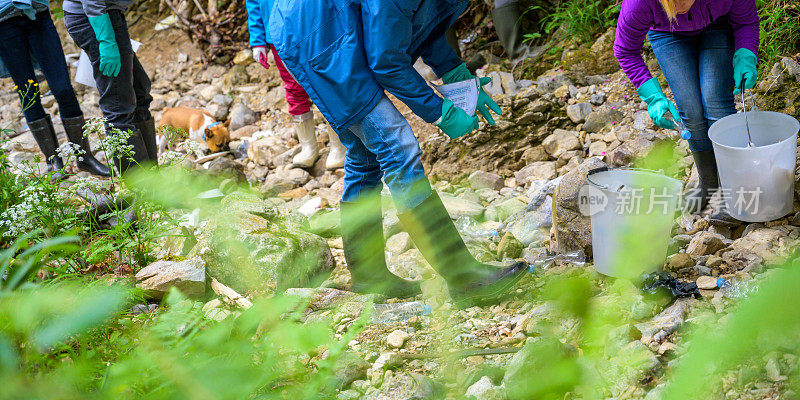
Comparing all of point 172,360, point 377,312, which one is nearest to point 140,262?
point 377,312

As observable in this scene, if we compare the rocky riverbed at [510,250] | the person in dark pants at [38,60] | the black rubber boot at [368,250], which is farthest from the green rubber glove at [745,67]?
the person in dark pants at [38,60]

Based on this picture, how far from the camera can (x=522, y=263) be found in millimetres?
2365

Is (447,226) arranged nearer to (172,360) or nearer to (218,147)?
(172,360)

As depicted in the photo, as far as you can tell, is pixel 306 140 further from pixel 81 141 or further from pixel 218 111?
pixel 218 111

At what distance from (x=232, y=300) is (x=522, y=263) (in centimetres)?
115

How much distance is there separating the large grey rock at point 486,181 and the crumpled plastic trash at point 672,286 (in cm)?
173

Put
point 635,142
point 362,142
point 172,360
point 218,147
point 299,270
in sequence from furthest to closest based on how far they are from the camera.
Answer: point 218,147
point 635,142
point 299,270
point 362,142
point 172,360

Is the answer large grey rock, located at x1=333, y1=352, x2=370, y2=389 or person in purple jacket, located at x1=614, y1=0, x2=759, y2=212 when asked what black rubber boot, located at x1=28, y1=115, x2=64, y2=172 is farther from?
person in purple jacket, located at x1=614, y1=0, x2=759, y2=212

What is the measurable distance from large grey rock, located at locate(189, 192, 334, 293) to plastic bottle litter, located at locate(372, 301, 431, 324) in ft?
1.65

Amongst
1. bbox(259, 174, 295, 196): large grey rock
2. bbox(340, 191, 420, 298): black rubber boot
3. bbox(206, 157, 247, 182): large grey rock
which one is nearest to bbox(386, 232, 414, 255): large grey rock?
bbox(340, 191, 420, 298): black rubber boot

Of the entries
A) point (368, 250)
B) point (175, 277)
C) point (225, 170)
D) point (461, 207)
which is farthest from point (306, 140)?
point (368, 250)

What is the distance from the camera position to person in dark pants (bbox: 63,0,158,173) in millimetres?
3488

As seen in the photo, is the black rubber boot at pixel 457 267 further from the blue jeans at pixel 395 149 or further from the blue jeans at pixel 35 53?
the blue jeans at pixel 35 53

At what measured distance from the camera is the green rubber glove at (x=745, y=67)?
2.39 m
